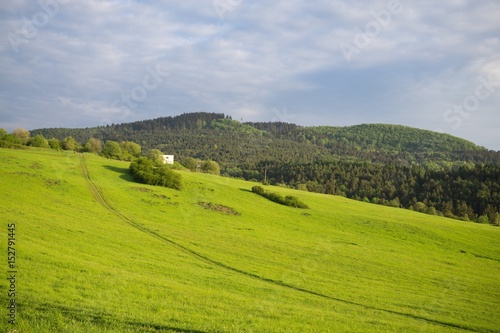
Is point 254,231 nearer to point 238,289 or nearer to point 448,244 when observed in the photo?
point 238,289

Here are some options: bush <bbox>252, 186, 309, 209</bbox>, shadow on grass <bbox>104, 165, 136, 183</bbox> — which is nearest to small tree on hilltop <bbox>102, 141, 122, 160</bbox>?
shadow on grass <bbox>104, 165, 136, 183</bbox>

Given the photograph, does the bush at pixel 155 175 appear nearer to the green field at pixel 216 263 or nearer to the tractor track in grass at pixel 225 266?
the green field at pixel 216 263

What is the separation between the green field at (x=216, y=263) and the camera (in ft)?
55.0

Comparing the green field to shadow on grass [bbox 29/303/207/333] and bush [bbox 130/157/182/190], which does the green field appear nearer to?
shadow on grass [bbox 29/303/207/333]

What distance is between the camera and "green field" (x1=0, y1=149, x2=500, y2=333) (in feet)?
55.0

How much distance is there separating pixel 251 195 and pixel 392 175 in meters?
145

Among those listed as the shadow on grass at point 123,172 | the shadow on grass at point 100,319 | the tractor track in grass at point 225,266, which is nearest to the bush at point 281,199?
the shadow on grass at point 123,172

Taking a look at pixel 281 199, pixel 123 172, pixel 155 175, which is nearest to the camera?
pixel 155 175

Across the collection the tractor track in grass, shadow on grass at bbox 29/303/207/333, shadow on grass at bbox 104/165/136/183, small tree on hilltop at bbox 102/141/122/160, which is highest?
small tree on hilltop at bbox 102/141/122/160

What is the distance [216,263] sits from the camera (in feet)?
110

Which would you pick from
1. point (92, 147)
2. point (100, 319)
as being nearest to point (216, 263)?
point (100, 319)

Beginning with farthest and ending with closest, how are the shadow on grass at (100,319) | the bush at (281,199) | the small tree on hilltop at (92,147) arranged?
1. the small tree on hilltop at (92,147)
2. the bush at (281,199)
3. the shadow on grass at (100,319)

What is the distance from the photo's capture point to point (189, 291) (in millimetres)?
21328

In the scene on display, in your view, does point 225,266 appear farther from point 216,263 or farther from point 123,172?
point 123,172
